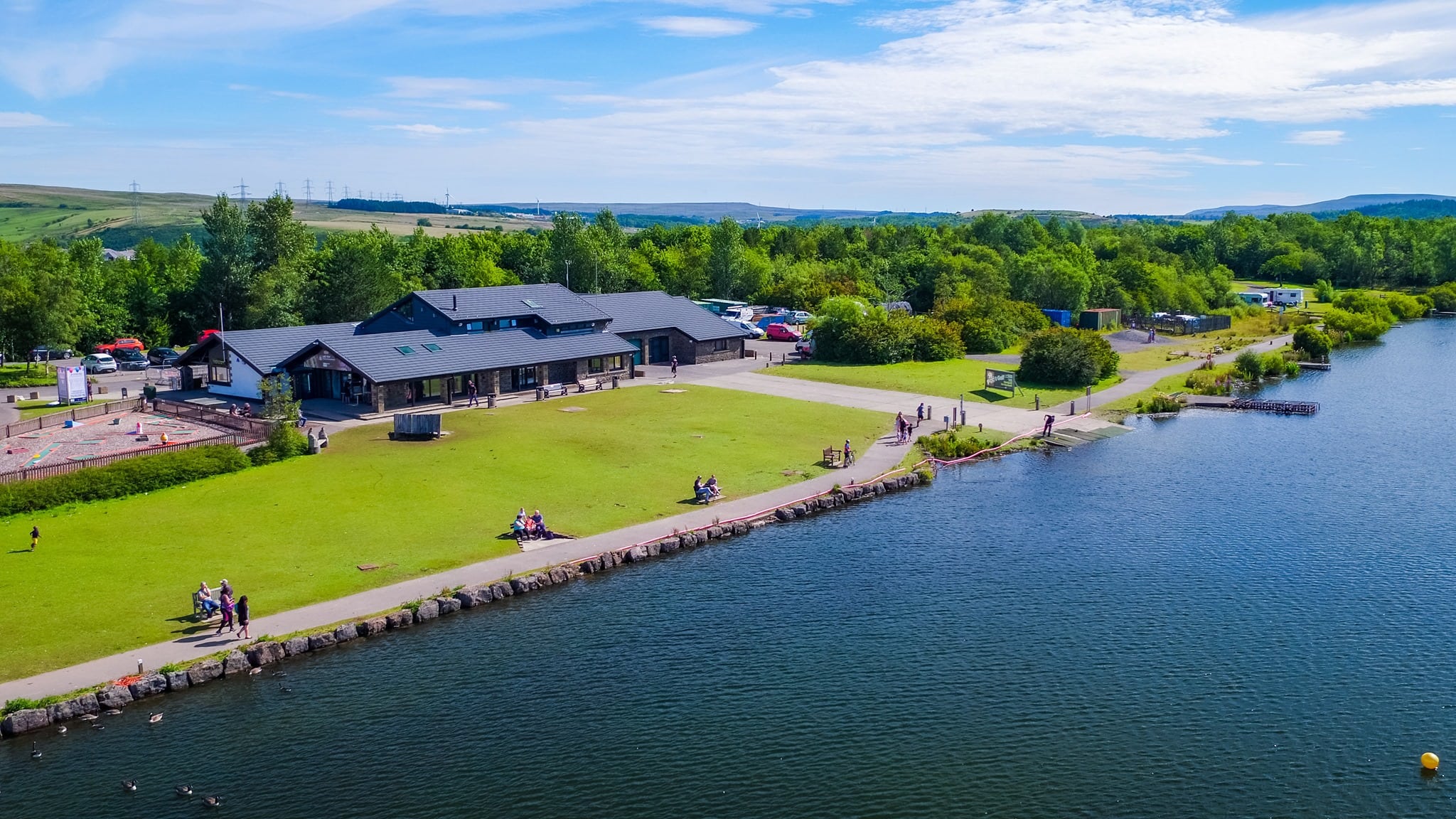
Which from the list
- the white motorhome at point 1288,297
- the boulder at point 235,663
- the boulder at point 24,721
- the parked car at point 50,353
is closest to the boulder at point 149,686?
the boulder at point 235,663

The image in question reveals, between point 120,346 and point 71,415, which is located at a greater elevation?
point 120,346

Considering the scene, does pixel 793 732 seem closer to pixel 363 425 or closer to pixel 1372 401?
pixel 363 425

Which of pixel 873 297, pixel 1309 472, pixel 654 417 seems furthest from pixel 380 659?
pixel 873 297

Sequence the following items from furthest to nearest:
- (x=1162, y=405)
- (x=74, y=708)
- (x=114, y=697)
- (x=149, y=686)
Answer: (x=1162, y=405) < (x=149, y=686) < (x=114, y=697) < (x=74, y=708)

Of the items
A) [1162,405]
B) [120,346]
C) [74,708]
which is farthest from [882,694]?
[120,346]

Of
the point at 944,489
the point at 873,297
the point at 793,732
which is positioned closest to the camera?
the point at 793,732

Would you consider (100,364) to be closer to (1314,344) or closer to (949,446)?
(949,446)
